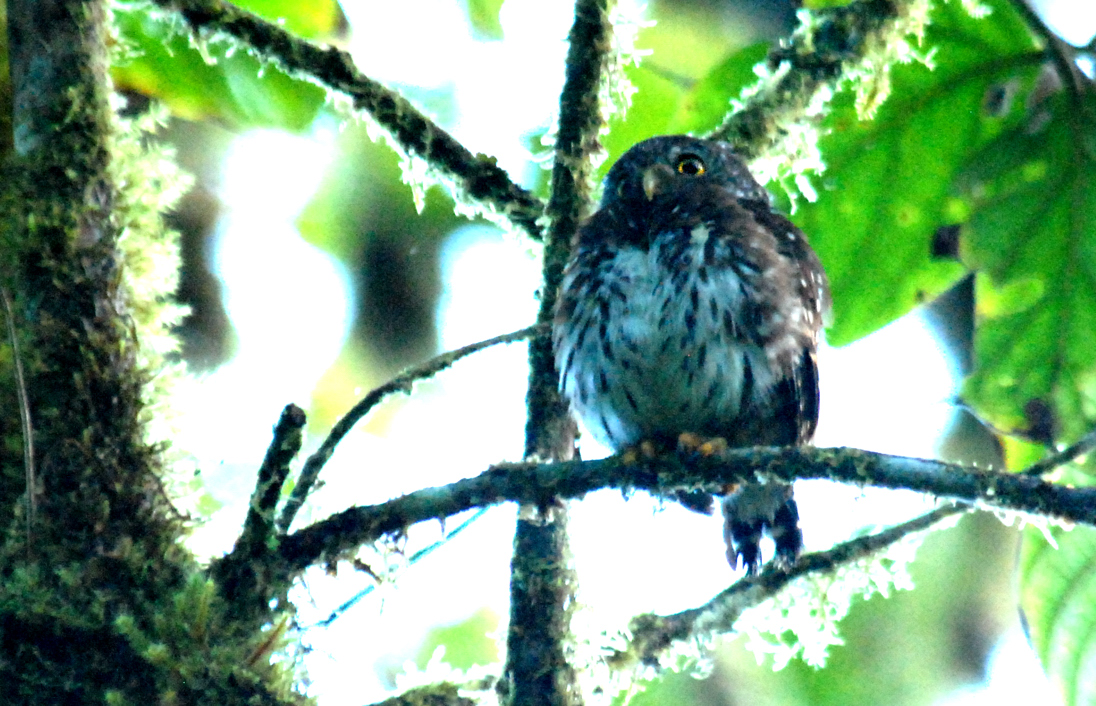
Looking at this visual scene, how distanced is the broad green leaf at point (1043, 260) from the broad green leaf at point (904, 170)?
0.09 metres

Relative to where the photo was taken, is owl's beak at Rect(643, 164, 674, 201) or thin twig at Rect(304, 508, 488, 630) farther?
owl's beak at Rect(643, 164, 674, 201)

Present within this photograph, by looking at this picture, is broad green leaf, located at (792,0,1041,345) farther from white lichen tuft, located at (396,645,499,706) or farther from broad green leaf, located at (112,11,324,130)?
broad green leaf, located at (112,11,324,130)

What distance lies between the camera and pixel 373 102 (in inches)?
94.0

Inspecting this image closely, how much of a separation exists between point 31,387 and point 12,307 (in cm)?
15

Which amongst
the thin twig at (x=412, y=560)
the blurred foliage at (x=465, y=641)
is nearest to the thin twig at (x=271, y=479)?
the thin twig at (x=412, y=560)

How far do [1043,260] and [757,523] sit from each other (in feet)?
3.05

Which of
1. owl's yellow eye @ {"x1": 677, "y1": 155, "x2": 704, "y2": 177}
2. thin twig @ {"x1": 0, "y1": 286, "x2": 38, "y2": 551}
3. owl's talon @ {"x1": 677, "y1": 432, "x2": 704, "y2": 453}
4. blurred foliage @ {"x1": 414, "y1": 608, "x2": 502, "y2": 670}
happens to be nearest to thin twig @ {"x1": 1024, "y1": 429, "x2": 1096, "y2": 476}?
owl's talon @ {"x1": 677, "y1": 432, "x2": 704, "y2": 453}

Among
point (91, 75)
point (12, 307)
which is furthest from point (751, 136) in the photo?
point (12, 307)

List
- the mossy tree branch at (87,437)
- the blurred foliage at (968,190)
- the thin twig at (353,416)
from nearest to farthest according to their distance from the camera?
the mossy tree branch at (87,437) < the thin twig at (353,416) < the blurred foliage at (968,190)

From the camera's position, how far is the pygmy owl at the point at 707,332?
8.74 feet

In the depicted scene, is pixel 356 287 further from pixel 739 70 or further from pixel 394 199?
pixel 739 70

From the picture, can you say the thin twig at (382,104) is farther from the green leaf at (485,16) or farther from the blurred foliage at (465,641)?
the blurred foliage at (465,641)

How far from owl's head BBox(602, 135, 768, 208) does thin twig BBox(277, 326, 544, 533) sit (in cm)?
107

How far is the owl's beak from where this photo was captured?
3.06 metres
